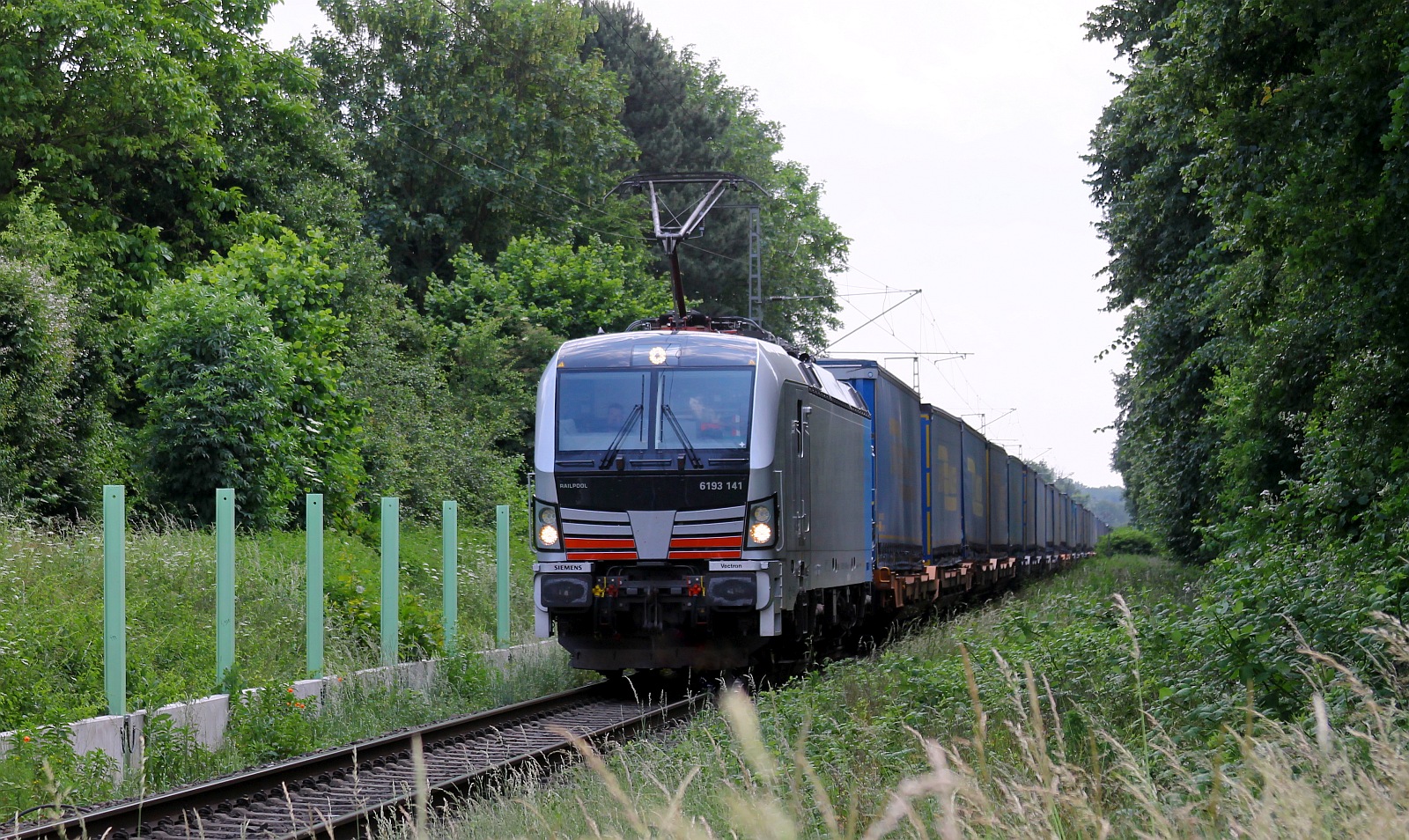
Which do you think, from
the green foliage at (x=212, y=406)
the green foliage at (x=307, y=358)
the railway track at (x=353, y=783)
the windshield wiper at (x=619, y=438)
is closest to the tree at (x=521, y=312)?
the green foliage at (x=307, y=358)

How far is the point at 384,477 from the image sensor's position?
875 inches

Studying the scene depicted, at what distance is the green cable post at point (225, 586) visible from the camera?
9.95 metres

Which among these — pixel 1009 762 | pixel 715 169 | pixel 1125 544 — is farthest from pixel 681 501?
pixel 1125 544

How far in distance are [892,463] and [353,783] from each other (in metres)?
9.95

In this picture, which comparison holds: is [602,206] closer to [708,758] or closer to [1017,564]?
[1017,564]

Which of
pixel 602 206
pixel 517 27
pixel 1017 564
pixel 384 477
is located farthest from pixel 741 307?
pixel 384 477

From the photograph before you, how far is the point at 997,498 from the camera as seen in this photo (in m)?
26.8

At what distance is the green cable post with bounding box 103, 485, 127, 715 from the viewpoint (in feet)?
28.3

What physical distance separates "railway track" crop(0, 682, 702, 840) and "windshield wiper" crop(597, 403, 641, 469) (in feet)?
6.87

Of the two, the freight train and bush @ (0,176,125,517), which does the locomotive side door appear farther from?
bush @ (0,176,125,517)

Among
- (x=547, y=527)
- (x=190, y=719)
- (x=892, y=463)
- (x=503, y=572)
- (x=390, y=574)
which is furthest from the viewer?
(x=892, y=463)

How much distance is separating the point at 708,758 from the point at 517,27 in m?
35.0

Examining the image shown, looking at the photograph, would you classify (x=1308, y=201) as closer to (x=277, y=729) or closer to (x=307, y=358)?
(x=277, y=729)

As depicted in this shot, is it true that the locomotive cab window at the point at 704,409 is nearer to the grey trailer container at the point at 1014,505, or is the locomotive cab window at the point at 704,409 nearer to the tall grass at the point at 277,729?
the tall grass at the point at 277,729
